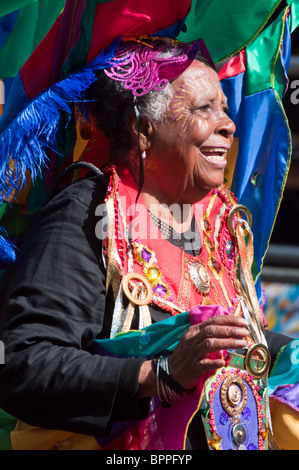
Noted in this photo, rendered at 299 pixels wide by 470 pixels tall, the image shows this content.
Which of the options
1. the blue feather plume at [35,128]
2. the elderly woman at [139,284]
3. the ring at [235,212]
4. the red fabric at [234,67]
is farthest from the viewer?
the red fabric at [234,67]

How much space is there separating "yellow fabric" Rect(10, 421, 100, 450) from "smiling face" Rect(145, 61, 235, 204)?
0.76 m

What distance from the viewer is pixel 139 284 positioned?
210cm

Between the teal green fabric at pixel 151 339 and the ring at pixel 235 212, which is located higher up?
the ring at pixel 235 212

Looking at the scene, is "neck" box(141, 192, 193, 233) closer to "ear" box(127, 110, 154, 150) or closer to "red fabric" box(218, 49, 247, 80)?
"ear" box(127, 110, 154, 150)

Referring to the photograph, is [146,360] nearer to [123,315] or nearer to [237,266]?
[123,315]

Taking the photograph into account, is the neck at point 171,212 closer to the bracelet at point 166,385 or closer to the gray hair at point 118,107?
the gray hair at point 118,107

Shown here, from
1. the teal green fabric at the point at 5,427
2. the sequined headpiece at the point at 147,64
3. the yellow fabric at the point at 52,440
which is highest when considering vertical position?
the sequined headpiece at the point at 147,64

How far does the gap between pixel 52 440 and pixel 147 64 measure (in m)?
1.10

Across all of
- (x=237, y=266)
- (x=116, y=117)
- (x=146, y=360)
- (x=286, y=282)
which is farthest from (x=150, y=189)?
(x=286, y=282)

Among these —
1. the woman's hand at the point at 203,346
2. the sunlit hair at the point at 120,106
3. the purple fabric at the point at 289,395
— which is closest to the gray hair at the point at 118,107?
the sunlit hair at the point at 120,106

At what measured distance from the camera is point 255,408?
7.17 feet

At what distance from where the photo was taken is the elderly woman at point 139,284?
188 centimetres

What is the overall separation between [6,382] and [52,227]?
16.8 inches

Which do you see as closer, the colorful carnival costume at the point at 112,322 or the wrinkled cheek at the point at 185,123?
the colorful carnival costume at the point at 112,322
